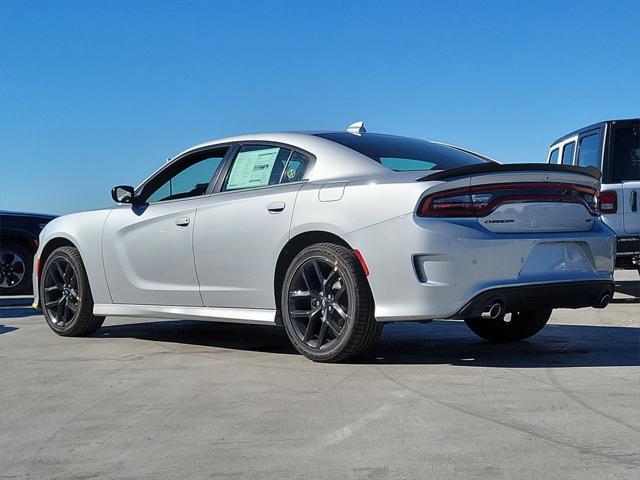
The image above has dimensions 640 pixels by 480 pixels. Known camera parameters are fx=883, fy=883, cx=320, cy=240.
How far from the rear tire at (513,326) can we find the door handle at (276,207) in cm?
180

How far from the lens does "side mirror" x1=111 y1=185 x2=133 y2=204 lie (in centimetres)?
688

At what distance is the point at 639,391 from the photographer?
443cm

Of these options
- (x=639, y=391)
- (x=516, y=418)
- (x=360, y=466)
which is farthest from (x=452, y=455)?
(x=639, y=391)

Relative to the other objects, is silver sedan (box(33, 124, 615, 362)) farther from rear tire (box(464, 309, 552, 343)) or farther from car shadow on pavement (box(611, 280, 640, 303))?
car shadow on pavement (box(611, 280, 640, 303))

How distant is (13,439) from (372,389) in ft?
5.82

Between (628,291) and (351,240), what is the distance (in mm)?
7521

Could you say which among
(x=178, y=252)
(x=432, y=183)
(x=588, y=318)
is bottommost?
(x=588, y=318)

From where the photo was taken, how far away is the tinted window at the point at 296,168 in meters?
5.73

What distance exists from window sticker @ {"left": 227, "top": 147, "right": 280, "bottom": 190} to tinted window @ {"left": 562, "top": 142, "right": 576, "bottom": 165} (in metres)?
5.81

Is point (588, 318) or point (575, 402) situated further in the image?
point (588, 318)

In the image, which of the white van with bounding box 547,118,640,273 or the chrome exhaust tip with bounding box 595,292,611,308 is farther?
the white van with bounding box 547,118,640,273

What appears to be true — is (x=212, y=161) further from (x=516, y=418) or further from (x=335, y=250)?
(x=516, y=418)

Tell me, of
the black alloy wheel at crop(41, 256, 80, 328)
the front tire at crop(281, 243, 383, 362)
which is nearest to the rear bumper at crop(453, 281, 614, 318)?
the front tire at crop(281, 243, 383, 362)

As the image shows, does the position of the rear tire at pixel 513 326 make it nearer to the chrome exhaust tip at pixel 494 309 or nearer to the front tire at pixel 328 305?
the chrome exhaust tip at pixel 494 309
